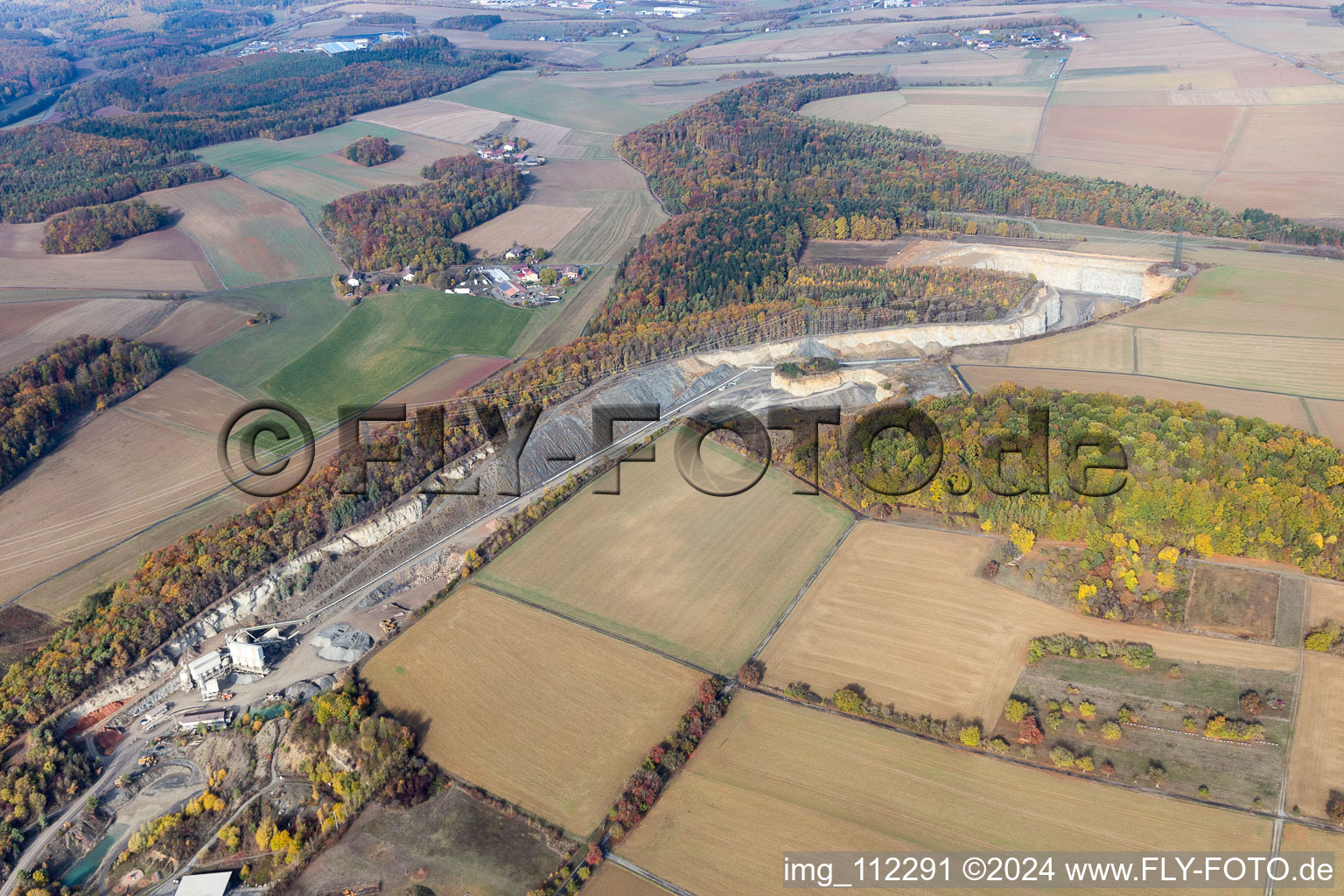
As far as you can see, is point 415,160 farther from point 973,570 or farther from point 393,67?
point 973,570

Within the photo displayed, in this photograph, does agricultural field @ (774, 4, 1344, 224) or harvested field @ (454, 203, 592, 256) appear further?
agricultural field @ (774, 4, 1344, 224)

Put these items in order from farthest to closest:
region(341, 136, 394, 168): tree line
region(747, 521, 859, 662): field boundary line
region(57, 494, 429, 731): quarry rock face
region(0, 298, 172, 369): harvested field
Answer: region(341, 136, 394, 168): tree line → region(0, 298, 172, 369): harvested field → region(747, 521, 859, 662): field boundary line → region(57, 494, 429, 731): quarry rock face

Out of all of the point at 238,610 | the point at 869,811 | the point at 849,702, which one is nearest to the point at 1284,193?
the point at 849,702

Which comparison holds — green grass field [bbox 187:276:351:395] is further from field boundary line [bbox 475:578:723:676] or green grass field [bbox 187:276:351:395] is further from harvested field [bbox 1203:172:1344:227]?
harvested field [bbox 1203:172:1344:227]

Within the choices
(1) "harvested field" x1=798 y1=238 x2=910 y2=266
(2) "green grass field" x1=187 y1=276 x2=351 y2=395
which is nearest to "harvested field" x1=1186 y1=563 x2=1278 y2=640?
(1) "harvested field" x1=798 y1=238 x2=910 y2=266

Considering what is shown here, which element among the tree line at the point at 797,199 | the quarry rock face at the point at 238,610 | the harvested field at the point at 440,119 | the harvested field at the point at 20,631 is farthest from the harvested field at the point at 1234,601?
the harvested field at the point at 440,119

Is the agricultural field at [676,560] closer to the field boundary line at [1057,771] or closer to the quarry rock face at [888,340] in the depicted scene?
the field boundary line at [1057,771]

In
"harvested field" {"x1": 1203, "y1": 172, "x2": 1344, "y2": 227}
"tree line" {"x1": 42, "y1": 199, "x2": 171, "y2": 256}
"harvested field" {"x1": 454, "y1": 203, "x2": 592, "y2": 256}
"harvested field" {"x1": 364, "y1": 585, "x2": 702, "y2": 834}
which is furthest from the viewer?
"harvested field" {"x1": 454, "y1": 203, "x2": 592, "y2": 256}
